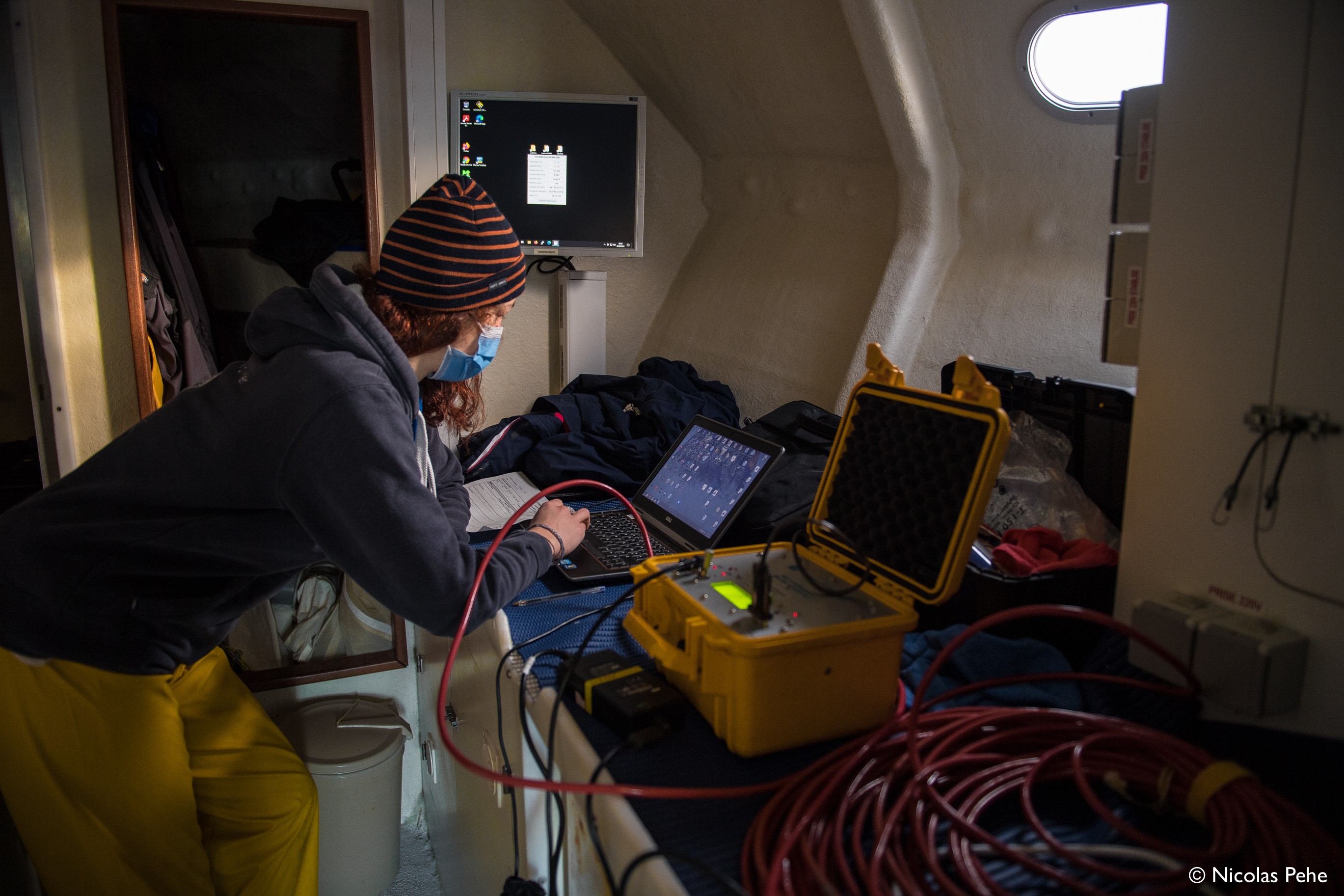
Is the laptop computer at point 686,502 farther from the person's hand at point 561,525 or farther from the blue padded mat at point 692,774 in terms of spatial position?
the blue padded mat at point 692,774

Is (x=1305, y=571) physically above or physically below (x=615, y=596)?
above

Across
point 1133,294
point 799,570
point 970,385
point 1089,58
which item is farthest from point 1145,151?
point 1089,58

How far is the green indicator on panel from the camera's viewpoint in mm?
893

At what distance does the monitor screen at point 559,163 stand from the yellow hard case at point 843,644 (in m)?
1.60

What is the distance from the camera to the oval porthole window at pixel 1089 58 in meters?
1.48

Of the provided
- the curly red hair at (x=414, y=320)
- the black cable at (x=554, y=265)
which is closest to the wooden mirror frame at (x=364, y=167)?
the black cable at (x=554, y=265)

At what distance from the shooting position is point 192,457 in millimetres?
1093

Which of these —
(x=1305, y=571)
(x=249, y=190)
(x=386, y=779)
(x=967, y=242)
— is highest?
(x=249, y=190)

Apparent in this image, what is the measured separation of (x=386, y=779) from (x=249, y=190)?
75.9 inches

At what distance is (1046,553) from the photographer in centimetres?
113

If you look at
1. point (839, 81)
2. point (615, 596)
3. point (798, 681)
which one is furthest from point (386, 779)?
point (839, 81)

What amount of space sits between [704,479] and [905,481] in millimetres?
537

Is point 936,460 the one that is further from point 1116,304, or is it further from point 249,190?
point 249,190

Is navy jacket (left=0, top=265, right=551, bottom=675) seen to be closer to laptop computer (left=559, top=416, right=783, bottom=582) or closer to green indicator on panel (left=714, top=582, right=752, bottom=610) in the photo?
laptop computer (left=559, top=416, right=783, bottom=582)
